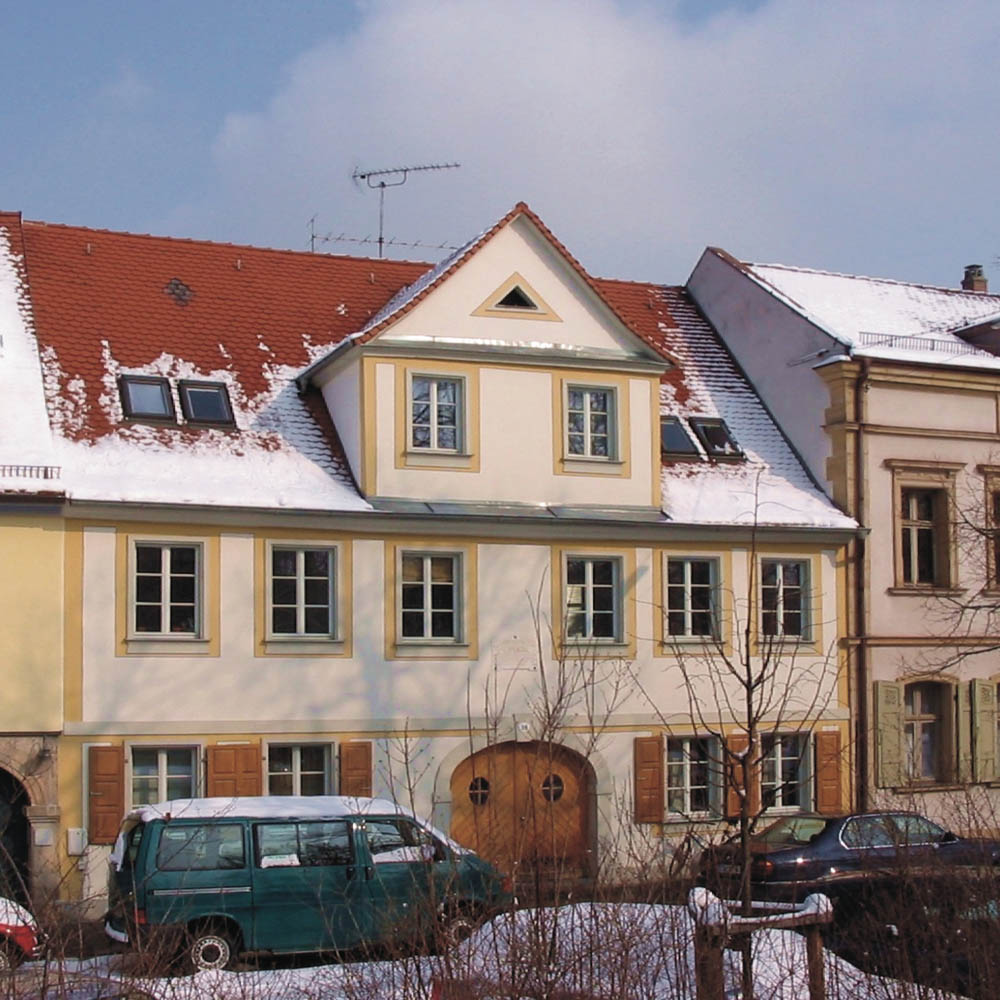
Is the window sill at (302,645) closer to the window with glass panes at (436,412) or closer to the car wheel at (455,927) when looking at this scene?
the window with glass panes at (436,412)

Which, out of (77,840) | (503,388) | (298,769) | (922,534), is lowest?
(77,840)

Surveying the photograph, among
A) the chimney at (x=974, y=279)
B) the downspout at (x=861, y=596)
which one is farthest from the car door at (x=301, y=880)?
the chimney at (x=974, y=279)

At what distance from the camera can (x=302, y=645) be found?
877 inches

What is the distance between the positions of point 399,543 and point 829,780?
765 centimetres

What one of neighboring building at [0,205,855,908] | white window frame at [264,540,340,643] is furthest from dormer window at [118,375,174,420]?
white window frame at [264,540,340,643]

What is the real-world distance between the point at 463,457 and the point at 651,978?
1496cm

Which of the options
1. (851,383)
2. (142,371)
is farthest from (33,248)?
(851,383)

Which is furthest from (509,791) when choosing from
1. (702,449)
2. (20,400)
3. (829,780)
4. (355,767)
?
(20,400)

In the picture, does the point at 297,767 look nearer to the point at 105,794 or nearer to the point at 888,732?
the point at 105,794

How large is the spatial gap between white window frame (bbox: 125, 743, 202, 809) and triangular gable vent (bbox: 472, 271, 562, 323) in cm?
746

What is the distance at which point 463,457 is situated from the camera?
77.6ft

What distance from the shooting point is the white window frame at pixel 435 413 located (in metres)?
23.5

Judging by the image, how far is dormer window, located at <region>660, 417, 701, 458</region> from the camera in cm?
2620

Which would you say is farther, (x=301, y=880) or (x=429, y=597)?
(x=429, y=597)
